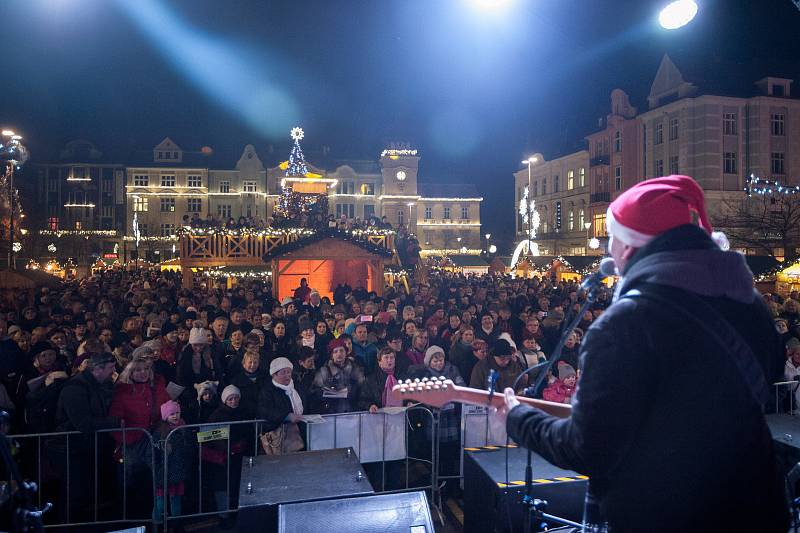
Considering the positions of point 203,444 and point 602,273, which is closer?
Result: point 602,273

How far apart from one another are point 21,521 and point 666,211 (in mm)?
3130

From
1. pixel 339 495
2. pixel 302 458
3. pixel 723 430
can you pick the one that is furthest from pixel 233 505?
pixel 723 430

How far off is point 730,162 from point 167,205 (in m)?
53.3

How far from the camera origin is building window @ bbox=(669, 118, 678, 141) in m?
35.8

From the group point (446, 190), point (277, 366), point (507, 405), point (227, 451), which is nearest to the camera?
point (507, 405)

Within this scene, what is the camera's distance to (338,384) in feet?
22.0

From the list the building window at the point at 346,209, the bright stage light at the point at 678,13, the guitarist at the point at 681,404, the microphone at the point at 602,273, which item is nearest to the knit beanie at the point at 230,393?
the microphone at the point at 602,273

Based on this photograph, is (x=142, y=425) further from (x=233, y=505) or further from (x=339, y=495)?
(x=339, y=495)

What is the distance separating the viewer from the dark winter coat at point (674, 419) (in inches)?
69.9

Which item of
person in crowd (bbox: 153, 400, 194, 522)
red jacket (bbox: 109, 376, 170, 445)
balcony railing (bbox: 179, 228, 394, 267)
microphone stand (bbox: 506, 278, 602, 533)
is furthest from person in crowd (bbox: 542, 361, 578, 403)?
balcony railing (bbox: 179, 228, 394, 267)

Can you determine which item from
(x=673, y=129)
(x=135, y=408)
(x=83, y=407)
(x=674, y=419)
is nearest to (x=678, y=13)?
(x=674, y=419)

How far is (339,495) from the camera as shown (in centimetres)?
366

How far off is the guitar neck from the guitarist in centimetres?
60

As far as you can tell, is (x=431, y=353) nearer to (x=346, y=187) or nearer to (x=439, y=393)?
(x=439, y=393)
